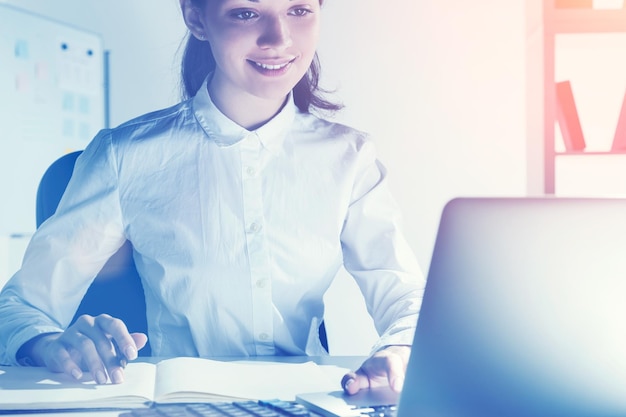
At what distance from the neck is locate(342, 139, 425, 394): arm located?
A: 8.4 inches

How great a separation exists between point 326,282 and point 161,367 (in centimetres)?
55

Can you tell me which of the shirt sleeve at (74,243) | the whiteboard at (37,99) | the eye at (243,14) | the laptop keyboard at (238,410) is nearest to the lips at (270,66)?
the eye at (243,14)

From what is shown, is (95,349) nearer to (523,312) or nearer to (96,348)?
(96,348)

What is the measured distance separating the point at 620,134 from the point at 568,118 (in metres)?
0.17

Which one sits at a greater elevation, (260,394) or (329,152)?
(329,152)

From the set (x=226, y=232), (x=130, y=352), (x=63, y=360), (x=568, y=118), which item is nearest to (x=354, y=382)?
(x=130, y=352)

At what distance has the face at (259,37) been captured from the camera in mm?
1696

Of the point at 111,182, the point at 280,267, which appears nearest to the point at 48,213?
the point at 111,182

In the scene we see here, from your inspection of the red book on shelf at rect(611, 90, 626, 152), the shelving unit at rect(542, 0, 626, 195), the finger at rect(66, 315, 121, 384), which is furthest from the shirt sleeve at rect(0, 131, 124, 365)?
the red book on shelf at rect(611, 90, 626, 152)

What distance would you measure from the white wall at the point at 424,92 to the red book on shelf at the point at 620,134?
0.29 m

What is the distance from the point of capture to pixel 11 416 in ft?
2.46

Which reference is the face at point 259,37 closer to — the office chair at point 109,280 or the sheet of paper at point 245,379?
the office chair at point 109,280

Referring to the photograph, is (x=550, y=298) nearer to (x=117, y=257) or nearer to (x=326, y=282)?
(x=326, y=282)

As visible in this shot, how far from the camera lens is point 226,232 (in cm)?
147
